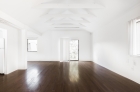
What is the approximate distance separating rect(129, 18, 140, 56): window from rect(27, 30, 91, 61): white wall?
5.34m

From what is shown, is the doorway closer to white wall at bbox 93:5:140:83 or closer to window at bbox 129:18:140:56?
white wall at bbox 93:5:140:83

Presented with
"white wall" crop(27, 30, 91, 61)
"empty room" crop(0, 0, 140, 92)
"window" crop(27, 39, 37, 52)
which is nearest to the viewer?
"empty room" crop(0, 0, 140, 92)

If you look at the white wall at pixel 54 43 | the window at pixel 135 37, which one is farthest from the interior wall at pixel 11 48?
the window at pixel 135 37

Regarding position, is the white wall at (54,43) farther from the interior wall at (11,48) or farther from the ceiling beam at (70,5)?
the ceiling beam at (70,5)

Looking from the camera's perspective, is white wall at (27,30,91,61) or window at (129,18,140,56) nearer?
window at (129,18,140,56)

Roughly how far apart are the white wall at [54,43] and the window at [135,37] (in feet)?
17.5

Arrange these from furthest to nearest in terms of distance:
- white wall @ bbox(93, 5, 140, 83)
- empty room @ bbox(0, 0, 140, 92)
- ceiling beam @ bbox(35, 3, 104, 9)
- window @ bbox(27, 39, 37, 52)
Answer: window @ bbox(27, 39, 37, 52) → ceiling beam @ bbox(35, 3, 104, 9) → white wall @ bbox(93, 5, 140, 83) → empty room @ bbox(0, 0, 140, 92)

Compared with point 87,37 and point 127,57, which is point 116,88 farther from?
point 87,37

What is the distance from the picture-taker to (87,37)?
8.95 meters

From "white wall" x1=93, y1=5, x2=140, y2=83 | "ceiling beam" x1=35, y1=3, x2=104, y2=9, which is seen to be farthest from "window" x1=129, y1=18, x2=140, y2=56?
"ceiling beam" x1=35, y1=3, x2=104, y2=9

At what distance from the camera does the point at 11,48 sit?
499 centimetres

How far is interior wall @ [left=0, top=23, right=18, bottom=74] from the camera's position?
184 inches

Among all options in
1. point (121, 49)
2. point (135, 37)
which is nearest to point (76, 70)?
point (121, 49)

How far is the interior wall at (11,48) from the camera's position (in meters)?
4.68
